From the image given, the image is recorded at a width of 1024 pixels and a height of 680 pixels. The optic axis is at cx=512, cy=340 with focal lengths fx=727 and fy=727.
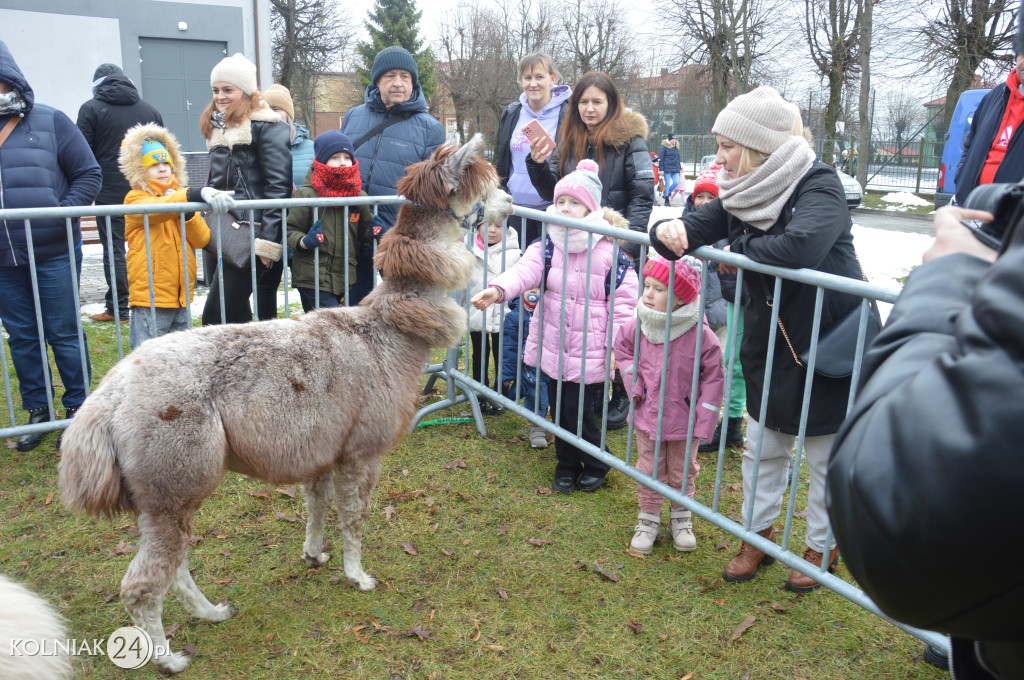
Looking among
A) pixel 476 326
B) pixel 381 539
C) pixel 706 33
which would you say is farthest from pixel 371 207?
pixel 706 33

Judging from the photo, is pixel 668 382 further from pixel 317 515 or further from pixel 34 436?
pixel 34 436

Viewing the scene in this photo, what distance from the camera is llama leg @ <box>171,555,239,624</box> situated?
3098mm

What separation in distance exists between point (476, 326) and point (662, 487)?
2325 mm

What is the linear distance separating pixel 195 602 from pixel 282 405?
40.4 inches

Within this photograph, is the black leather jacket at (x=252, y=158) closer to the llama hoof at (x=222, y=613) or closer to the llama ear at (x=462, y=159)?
the llama ear at (x=462, y=159)

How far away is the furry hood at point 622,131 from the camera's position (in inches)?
209

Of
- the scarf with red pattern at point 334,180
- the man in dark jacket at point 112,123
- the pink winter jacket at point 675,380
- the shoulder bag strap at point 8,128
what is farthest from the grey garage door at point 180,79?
the pink winter jacket at point 675,380

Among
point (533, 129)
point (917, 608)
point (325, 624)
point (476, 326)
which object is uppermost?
point (533, 129)

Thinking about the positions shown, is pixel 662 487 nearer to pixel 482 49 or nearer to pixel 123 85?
pixel 123 85

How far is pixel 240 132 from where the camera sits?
5480 millimetres

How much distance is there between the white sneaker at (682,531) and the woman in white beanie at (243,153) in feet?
11.1

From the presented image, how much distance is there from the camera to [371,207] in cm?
564

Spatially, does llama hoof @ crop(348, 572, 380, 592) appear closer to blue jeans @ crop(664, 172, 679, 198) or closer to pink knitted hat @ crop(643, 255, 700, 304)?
pink knitted hat @ crop(643, 255, 700, 304)

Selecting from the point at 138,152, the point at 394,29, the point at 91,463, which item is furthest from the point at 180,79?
the point at 394,29
